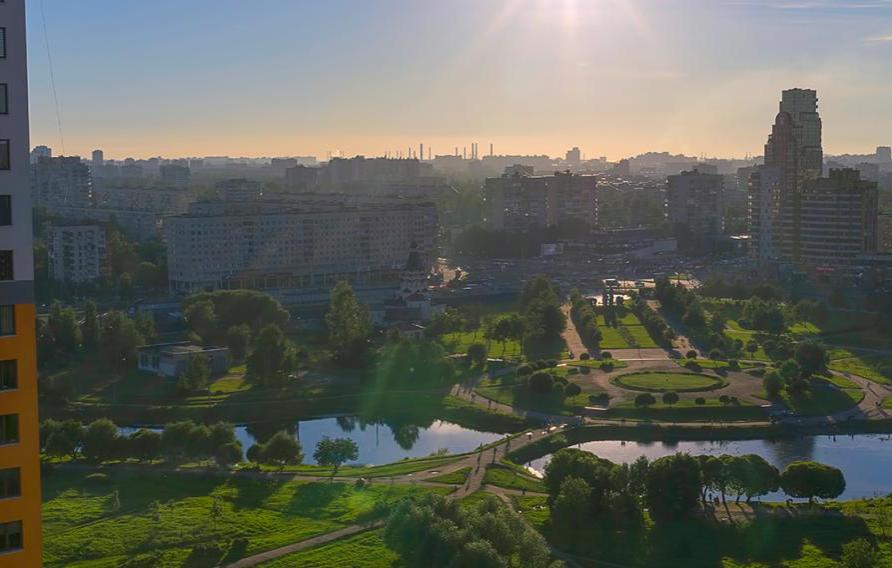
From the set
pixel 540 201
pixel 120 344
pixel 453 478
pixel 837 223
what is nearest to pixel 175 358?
pixel 120 344

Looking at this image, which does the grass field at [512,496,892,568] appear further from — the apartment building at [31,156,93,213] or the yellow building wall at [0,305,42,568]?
the apartment building at [31,156,93,213]

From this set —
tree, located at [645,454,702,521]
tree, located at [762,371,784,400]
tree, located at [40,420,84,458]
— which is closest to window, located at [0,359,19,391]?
tree, located at [645,454,702,521]

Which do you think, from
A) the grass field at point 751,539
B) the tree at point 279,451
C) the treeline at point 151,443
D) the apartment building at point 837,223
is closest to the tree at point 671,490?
the grass field at point 751,539

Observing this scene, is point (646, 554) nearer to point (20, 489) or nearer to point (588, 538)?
point (588, 538)

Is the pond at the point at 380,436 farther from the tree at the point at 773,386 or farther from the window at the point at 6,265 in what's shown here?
the window at the point at 6,265

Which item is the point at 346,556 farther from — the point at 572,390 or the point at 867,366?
the point at 867,366

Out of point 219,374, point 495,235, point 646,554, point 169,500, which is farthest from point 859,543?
point 495,235
